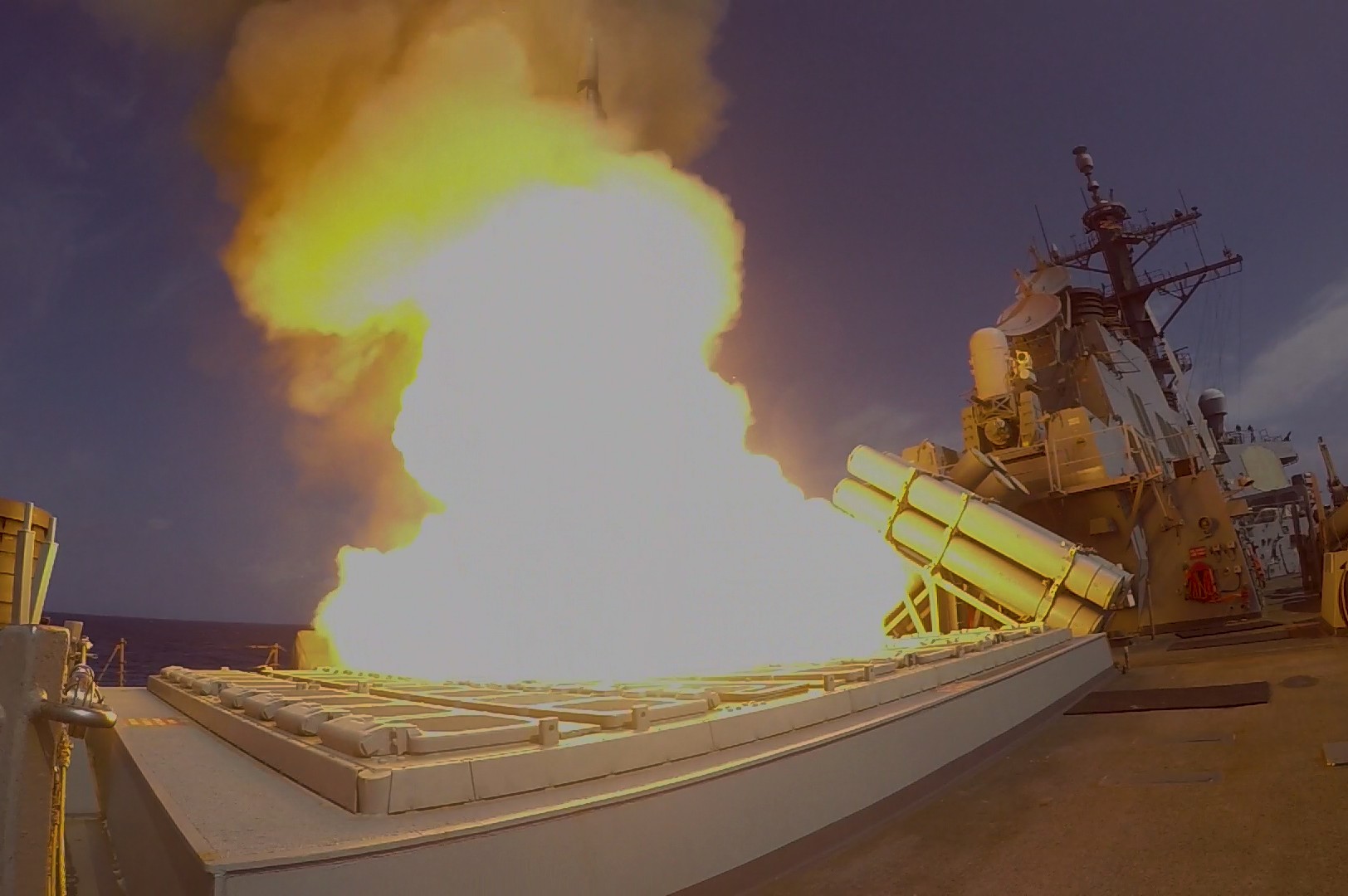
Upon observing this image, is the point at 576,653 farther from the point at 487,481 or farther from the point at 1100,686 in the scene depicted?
the point at 1100,686

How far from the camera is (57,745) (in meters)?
2.07

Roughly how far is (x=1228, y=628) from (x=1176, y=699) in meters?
8.33

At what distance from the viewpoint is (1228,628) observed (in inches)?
572

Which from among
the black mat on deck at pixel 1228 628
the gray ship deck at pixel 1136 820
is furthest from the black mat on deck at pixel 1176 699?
the black mat on deck at pixel 1228 628

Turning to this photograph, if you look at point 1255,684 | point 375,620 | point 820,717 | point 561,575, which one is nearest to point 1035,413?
point 1255,684

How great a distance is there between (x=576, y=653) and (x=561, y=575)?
1.01m

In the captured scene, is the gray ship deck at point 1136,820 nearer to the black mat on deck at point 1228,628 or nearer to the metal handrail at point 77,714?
the metal handrail at point 77,714

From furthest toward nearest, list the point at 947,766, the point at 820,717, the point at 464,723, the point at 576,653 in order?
the point at 576,653
the point at 947,766
the point at 820,717
the point at 464,723

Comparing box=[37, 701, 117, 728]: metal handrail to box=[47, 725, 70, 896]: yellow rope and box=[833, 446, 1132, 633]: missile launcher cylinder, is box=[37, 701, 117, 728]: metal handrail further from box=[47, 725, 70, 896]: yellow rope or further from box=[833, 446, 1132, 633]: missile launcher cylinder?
box=[833, 446, 1132, 633]: missile launcher cylinder

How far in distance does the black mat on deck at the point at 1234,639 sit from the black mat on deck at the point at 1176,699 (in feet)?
15.1

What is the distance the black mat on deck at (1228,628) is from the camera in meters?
14.0

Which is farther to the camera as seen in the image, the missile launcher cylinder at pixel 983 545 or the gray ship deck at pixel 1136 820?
the missile launcher cylinder at pixel 983 545

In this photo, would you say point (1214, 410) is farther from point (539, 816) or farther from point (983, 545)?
point (539, 816)

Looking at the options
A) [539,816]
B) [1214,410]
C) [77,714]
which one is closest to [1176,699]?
[539,816]
